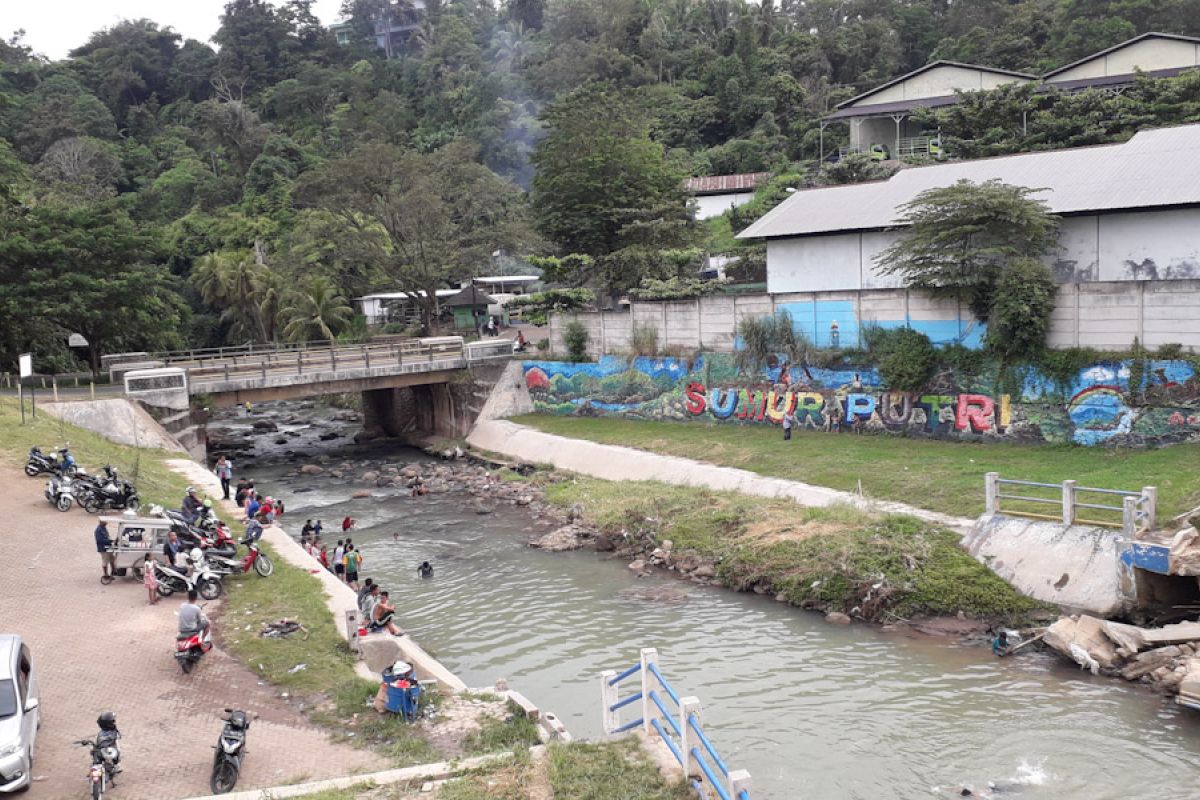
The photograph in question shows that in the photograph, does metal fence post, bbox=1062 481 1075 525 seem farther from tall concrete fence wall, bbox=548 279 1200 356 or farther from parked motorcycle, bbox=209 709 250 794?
parked motorcycle, bbox=209 709 250 794

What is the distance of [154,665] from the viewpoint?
18312mm

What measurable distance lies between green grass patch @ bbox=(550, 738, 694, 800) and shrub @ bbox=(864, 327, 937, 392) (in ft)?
80.4

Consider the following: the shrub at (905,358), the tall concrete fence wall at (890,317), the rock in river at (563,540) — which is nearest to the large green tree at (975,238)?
the tall concrete fence wall at (890,317)

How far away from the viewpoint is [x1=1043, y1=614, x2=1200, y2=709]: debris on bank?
19.1 m

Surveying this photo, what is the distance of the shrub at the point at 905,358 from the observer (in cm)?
3534

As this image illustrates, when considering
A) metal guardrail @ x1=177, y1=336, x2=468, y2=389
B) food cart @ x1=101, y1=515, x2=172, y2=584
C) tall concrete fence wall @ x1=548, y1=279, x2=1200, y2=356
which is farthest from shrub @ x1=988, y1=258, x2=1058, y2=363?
metal guardrail @ x1=177, y1=336, x2=468, y2=389

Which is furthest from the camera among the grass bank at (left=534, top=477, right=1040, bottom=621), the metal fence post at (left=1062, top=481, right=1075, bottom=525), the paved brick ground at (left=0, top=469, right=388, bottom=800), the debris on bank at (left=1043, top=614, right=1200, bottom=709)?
the grass bank at (left=534, top=477, right=1040, bottom=621)

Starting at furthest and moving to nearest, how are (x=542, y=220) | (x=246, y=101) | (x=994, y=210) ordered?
(x=246, y=101) < (x=542, y=220) < (x=994, y=210)

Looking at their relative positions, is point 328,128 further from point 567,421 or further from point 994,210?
point 994,210

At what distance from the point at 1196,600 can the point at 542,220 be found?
4318cm

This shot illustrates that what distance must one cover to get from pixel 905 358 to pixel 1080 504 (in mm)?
13152

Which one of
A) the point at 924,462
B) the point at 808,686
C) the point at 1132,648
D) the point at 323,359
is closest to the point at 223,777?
the point at 808,686

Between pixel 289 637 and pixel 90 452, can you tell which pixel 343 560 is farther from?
pixel 90 452

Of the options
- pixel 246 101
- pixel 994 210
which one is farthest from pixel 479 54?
pixel 994 210
